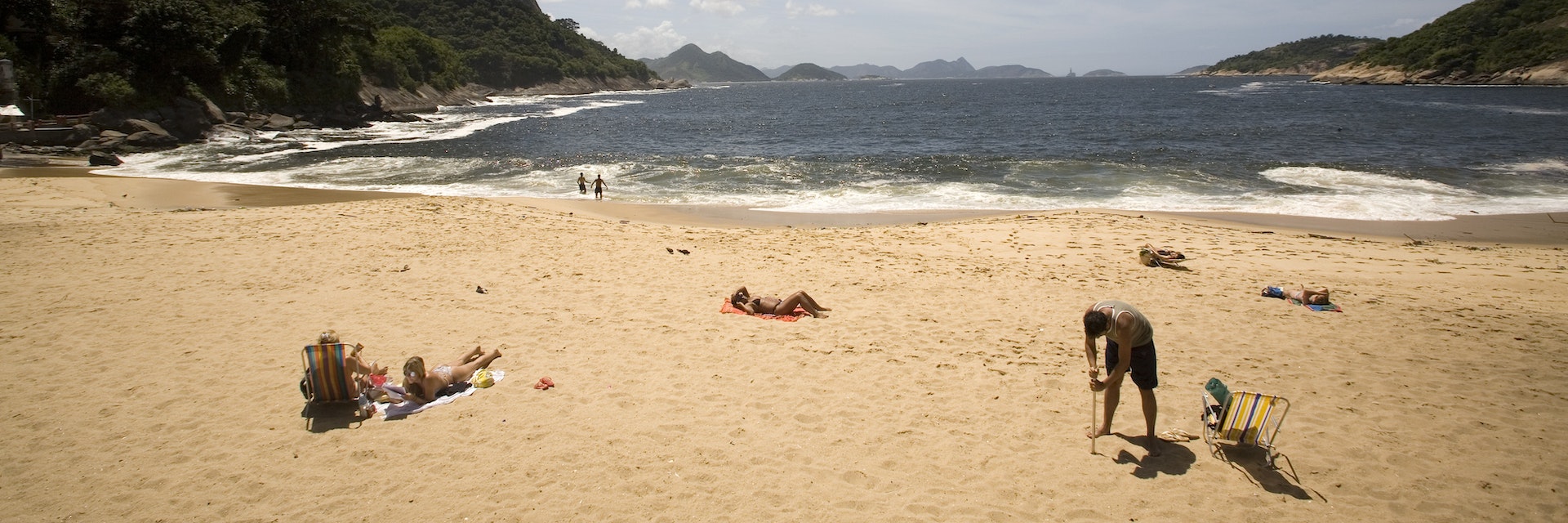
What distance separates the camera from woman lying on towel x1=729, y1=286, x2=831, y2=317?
28.5 feet

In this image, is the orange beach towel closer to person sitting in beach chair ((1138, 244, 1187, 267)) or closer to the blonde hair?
the blonde hair

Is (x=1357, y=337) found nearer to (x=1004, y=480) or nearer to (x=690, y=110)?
(x=1004, y=480)

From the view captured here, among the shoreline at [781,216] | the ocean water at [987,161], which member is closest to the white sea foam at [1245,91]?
the ocean water at [987,161]

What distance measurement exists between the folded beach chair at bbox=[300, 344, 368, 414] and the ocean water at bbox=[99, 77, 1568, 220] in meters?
13.6

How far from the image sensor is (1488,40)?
3378 inches

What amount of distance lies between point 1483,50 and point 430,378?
4570 inches

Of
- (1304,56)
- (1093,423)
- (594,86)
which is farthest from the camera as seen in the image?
(1304,56)

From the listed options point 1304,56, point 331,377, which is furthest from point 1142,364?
point 1304,56

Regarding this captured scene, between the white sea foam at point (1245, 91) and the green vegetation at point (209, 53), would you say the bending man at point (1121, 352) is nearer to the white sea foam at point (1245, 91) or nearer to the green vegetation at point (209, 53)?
the green vegetation at point (209, 53)

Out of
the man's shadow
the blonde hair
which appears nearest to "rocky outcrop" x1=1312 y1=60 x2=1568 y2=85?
the man's shadow

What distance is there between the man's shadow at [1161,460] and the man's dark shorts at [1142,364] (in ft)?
1.60

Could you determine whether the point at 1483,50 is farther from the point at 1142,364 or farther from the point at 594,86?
the point at 594,86

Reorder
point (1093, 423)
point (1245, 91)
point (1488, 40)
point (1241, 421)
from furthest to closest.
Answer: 1. point (1245, 91)
2. point (1488, 40)
3. point (1093, 423)
4. point (1241, 421)

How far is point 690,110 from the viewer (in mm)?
73688
